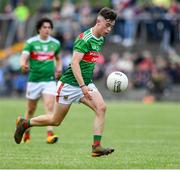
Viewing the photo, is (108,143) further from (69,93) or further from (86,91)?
(86,91)

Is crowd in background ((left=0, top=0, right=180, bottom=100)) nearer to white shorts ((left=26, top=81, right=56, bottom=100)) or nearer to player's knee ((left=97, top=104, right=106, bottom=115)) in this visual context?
white shorts ((left=26, top=81, right=56, bottom=100))

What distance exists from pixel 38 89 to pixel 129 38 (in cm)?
1995

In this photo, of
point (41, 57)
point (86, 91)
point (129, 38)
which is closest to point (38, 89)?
point (41, 57)

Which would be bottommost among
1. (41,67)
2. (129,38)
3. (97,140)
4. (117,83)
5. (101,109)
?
(97,140)

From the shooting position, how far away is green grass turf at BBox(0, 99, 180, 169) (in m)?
11.7

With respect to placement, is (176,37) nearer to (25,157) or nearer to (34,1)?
(34,1)

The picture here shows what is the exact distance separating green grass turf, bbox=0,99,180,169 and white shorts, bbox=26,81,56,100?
93 centimetres

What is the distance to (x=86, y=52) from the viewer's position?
1288 centimetres

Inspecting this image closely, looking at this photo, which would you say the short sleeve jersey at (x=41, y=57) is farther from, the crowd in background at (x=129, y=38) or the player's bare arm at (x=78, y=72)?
the crowd in background at (x=129, y=38)

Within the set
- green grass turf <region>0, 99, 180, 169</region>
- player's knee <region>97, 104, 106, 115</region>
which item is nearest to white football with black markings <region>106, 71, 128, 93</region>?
player's knee <region>97, 104, 106, 115</region>

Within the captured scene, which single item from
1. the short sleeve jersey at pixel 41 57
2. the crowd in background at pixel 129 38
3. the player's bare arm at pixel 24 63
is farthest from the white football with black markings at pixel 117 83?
the crowd in background at pixel 129 38

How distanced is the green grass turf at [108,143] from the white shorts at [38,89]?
93 centimetres

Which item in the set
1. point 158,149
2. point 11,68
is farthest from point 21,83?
point 158,149

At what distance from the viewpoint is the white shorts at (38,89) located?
16.6m
